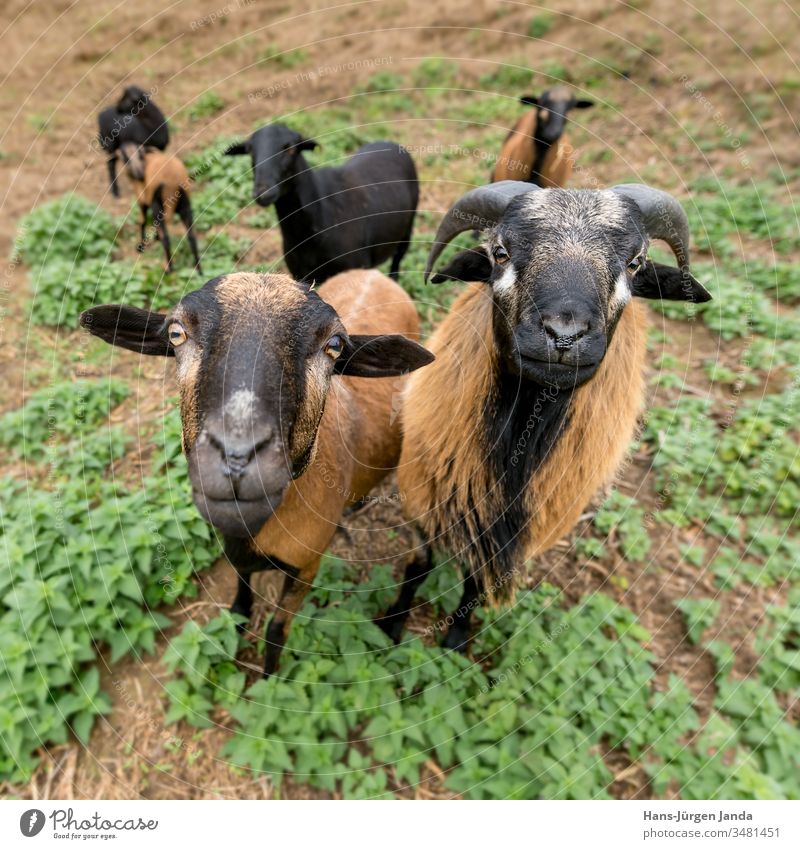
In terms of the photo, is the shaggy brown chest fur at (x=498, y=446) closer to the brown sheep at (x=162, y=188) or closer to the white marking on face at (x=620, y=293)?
the white marking on face at (x=620, y=293)

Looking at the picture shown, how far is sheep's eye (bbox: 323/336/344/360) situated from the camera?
2.84 meters

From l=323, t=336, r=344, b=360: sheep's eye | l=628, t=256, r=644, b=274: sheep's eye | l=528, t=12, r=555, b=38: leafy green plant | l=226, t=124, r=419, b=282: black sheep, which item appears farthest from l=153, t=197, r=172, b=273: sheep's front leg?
l=528, t=12, r=555, b=38: leafy green plant

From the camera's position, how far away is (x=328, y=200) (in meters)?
6.89

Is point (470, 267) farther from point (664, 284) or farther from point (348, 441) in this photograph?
point (348, 441)

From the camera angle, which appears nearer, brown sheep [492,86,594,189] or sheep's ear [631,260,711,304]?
sheep's ear [631,260,711,304]

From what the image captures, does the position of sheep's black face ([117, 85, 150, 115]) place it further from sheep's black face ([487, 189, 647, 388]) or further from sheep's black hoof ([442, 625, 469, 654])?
sheep's black hoof ([442, 625, 469, 654])

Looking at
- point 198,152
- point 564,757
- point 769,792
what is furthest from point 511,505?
point 198,152

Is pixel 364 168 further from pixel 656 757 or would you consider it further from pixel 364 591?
pixel 656 757

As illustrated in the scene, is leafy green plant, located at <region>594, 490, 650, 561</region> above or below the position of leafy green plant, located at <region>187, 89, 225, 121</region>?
below

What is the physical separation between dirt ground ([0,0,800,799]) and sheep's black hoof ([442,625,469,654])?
0.89 feet

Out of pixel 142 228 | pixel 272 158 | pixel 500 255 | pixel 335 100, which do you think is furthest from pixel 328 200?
pixel 335 100

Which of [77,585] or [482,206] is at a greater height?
[482,206]

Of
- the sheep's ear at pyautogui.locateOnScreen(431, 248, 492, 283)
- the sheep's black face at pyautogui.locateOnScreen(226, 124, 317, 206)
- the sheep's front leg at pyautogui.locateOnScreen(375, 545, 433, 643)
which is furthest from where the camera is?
the sheep's black face at pyautogui.locateOnScreen(226, 124, 317, 206)

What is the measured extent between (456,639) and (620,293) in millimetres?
3153
